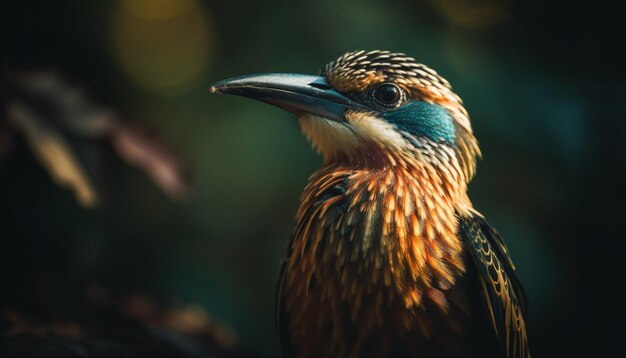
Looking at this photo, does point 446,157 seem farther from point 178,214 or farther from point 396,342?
point 178,214

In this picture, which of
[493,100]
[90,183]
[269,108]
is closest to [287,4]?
[269,108]

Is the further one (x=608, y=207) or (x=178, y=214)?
(x=178, y=214)

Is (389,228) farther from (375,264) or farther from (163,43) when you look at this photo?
(163,43)

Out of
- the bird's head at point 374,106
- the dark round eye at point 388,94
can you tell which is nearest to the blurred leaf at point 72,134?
the bird's head at point 374,106

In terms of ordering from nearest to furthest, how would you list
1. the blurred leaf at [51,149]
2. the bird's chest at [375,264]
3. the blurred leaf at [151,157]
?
the bird's chest at [375,264] → the blurred leaf at [51,149] → the blurred leaf at [151,157]

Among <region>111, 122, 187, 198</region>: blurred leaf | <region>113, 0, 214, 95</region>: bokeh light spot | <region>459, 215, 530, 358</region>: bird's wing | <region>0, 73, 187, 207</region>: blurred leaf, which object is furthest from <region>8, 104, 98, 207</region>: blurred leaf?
<region>459, 215, 530, 358</region>: bird's wing

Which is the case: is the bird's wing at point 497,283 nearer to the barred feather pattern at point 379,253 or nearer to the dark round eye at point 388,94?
the barred feather pattern at point 379,253

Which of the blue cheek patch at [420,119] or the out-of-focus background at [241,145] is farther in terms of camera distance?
the out-of-focus background at [241,145]
